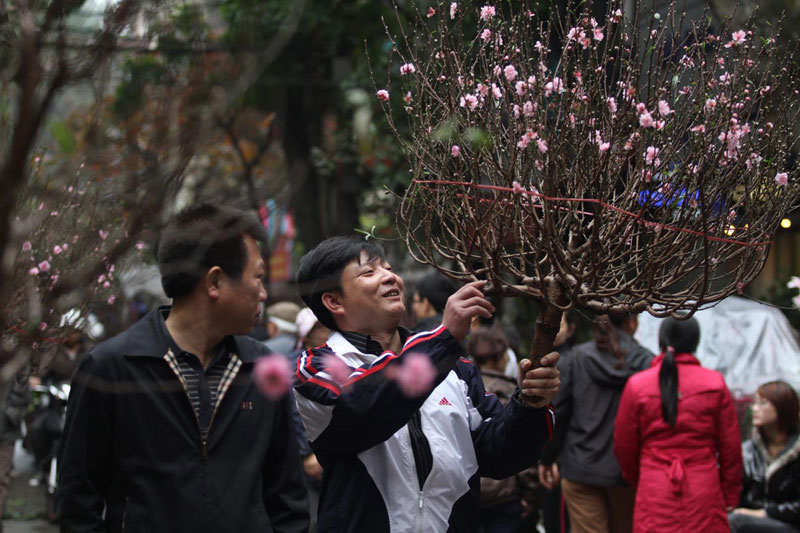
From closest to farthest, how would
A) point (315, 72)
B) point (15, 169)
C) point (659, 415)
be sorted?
1. point (15, 169)
2. point (659, 415)
3. point (315, 72)

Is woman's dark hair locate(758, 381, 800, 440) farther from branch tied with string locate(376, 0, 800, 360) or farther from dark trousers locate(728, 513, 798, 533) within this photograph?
branch tied with string locate(376, 0, 800, 360)

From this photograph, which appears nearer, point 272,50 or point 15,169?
point 15,169

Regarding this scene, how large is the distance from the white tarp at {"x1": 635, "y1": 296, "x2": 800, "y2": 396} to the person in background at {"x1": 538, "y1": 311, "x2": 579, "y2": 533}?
3882mm

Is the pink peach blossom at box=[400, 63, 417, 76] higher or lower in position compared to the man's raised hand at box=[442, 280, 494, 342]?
higher

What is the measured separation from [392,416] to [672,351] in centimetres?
308

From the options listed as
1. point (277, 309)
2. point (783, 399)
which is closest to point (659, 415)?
point (783, 399)

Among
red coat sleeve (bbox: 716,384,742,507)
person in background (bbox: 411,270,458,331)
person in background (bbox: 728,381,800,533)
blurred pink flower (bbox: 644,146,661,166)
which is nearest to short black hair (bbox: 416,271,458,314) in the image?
person in background (bbox: 411,270,458,331)

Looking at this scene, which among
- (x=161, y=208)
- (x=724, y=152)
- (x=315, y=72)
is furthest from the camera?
(x=315, y=72)

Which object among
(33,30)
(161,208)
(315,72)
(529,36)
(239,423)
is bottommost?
(239,423)

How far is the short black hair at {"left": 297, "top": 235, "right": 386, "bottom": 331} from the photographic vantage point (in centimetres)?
355

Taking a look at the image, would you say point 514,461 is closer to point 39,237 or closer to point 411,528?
point 411,528

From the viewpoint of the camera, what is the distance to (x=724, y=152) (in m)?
3.02

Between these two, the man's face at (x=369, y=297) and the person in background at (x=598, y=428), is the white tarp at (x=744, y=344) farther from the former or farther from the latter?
the man's face at (x=369, y=297)

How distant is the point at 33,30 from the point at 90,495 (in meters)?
1.98
